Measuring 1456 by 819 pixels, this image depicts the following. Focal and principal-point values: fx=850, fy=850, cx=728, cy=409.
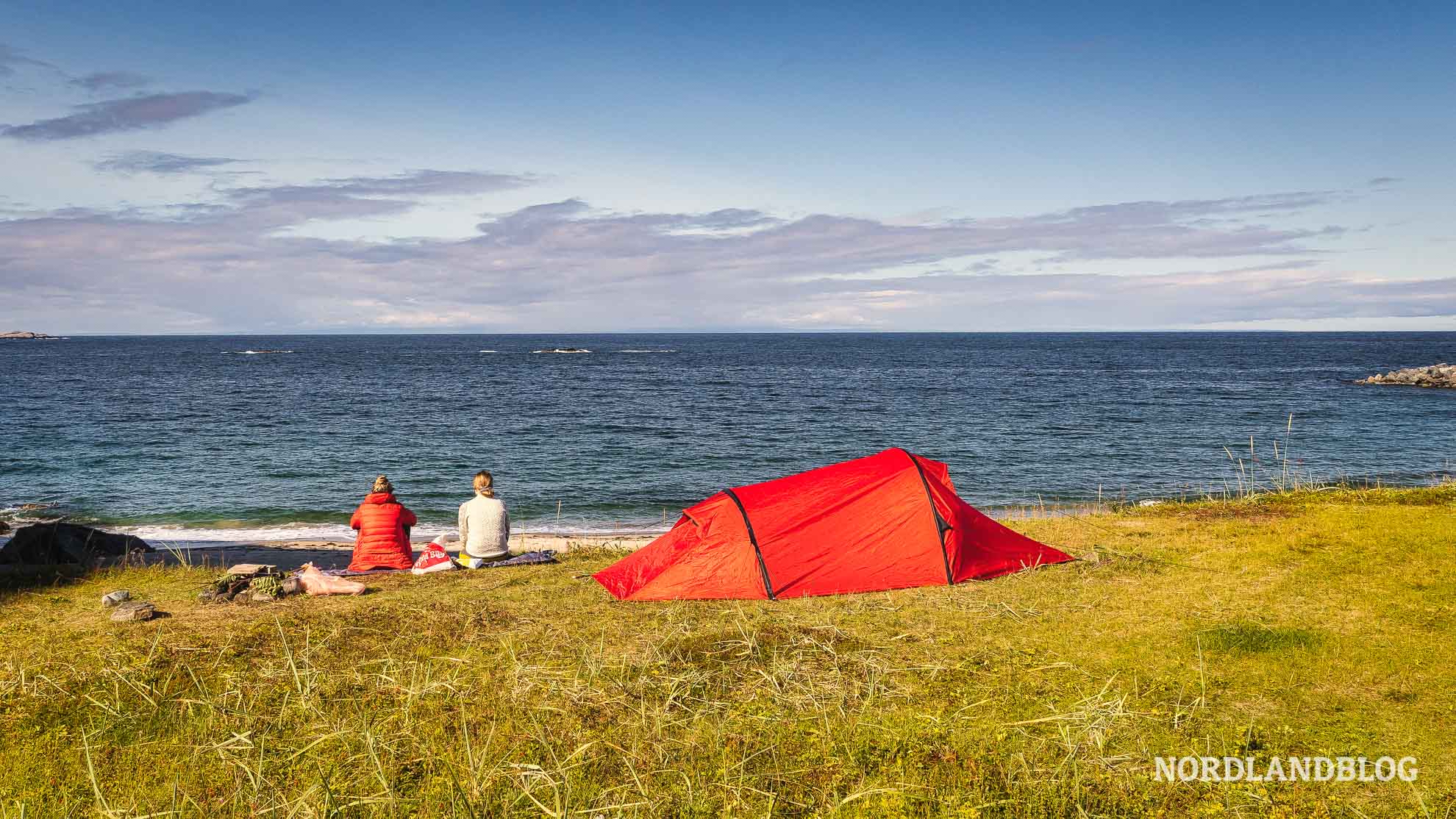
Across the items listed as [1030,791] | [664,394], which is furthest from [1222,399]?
[1030,791]

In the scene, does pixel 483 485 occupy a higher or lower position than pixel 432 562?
higher

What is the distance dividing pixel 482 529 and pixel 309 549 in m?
8.63

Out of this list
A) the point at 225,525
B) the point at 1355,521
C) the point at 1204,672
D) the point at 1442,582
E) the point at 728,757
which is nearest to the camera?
the point at 728,757

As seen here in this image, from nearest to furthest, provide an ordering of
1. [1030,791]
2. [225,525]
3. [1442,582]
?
[1030,791] → [1442,582] → [225,525]

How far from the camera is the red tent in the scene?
38.2 feet

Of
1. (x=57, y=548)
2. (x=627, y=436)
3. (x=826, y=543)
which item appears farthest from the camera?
(x=627, y=436)

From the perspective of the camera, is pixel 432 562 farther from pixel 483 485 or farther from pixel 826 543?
pixel 826 543

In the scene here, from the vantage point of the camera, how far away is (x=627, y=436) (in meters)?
43.8

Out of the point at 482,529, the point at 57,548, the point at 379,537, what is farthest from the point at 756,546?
the point at 57,548

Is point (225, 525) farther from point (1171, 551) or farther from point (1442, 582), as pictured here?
point (1442, 582)

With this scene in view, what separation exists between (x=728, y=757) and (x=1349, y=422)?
5306 cm

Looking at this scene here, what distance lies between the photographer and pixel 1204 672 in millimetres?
8250

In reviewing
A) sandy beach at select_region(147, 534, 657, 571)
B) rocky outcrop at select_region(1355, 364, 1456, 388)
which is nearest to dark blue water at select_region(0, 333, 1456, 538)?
rocky outcrop at select_region(1355, 364, 1456, 388)

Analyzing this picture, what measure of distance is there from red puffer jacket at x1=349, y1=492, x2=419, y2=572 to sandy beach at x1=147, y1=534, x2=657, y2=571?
2.87m
